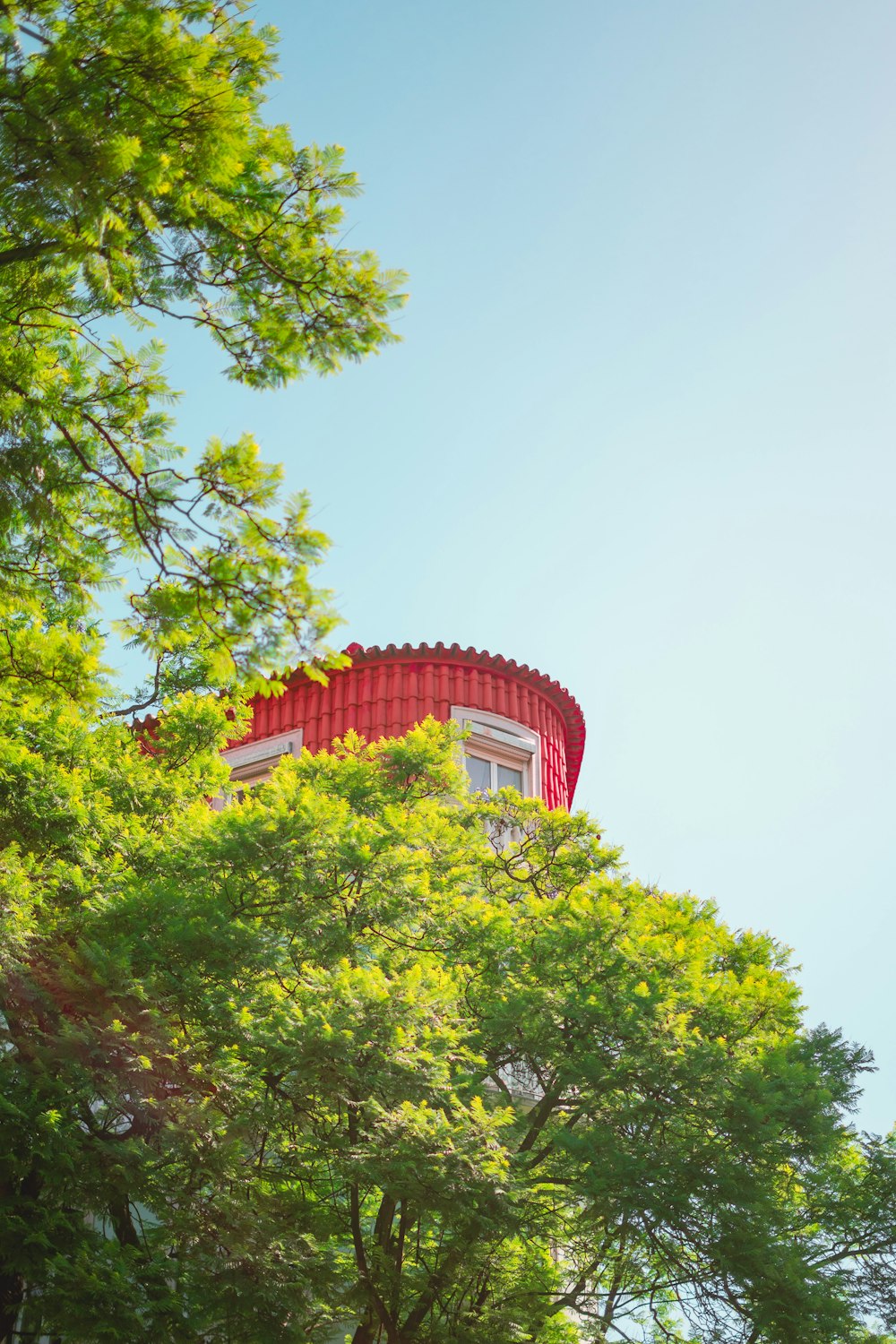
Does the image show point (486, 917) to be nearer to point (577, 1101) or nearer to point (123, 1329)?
point (577, 1101)

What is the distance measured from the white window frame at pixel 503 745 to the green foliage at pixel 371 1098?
25.7ft

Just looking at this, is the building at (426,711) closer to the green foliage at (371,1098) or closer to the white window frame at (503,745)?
the white window frame at (503,745)

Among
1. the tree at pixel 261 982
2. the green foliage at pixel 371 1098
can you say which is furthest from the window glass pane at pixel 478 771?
the green foliage at pixel 371 1098

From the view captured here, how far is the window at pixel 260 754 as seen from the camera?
846 inches

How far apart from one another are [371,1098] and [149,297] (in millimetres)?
6575

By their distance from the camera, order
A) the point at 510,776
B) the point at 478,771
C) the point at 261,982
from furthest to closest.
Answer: the point at 510,776, the point at 478,771, the point at 261,982

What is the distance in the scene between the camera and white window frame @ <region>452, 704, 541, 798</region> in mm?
21031

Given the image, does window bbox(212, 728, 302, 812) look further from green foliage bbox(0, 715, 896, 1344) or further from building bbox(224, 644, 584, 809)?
green foliage bbox(0, 715, 896, 1344)

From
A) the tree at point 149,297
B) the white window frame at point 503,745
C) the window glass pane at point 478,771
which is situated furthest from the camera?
→ the white window frame at point 503,745

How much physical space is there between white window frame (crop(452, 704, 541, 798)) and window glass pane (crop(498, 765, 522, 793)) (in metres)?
0.06

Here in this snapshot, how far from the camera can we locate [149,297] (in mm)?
8078

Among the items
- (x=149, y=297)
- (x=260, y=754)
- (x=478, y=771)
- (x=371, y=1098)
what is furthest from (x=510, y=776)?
(x=149, y=297)

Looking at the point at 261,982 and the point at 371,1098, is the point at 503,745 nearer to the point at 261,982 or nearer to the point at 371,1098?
the point at 261,982

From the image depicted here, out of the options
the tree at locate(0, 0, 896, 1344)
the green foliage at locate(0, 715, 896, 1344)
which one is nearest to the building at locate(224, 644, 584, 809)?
the tree at locate(0, 0, 896, 1344)
